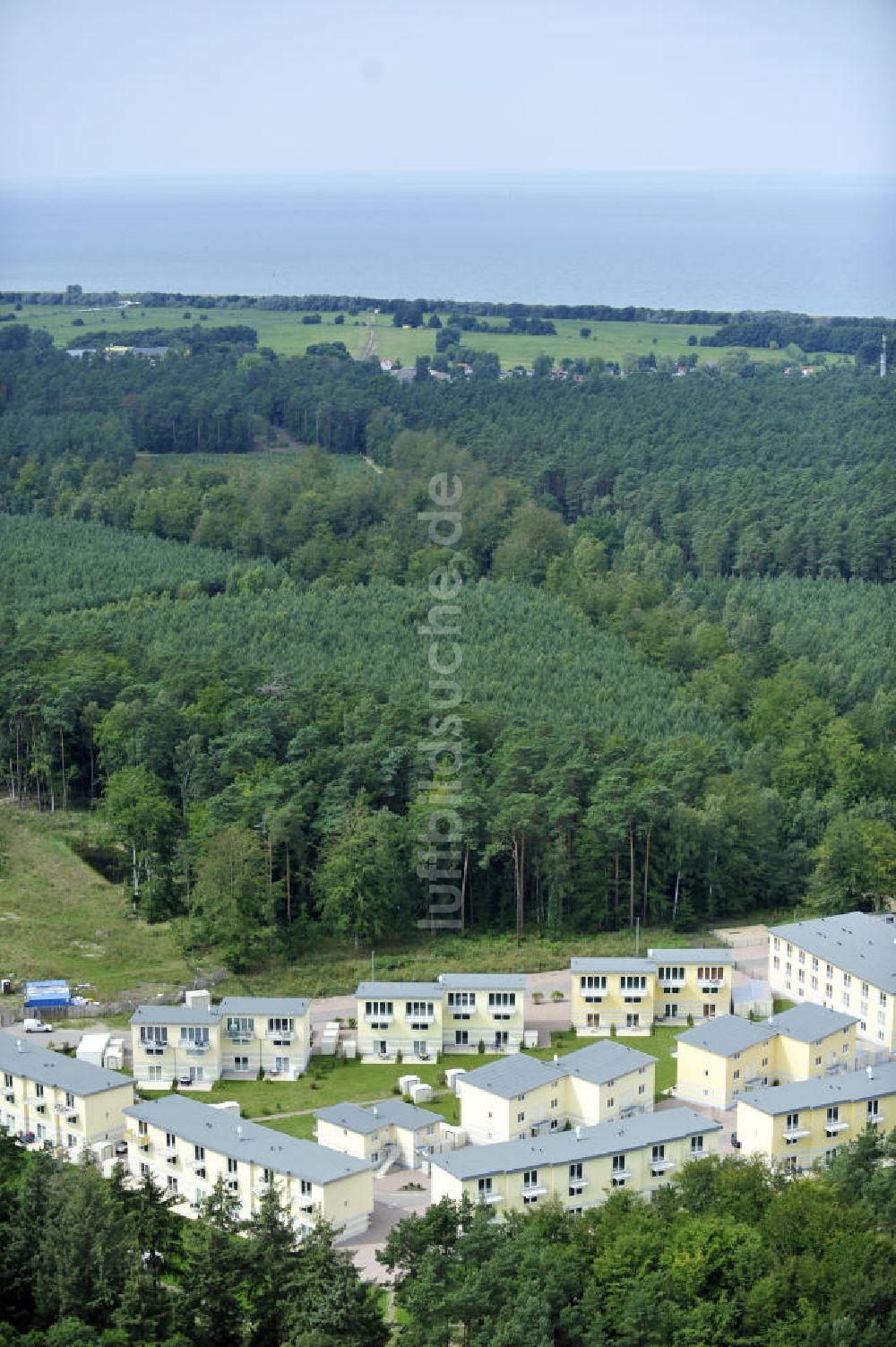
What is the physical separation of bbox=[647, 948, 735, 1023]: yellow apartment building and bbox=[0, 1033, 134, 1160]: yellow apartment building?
5.33 meters

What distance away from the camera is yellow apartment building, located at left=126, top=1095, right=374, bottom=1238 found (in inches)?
529

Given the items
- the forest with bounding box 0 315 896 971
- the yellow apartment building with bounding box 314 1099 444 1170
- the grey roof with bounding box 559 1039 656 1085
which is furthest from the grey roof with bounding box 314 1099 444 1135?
the forest with bounding box 0 315 896 971

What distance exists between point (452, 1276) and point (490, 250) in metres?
44.0

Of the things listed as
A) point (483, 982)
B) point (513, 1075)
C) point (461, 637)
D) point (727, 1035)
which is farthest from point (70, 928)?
point (461, 637)

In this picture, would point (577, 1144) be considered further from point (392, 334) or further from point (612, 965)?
point (392, 334)

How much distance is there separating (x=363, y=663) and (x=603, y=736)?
456 cm

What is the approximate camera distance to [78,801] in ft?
75.5

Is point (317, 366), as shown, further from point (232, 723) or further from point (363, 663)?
point (232, 723)

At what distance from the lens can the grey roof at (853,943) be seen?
17266 mm

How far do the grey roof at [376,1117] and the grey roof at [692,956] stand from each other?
365cm

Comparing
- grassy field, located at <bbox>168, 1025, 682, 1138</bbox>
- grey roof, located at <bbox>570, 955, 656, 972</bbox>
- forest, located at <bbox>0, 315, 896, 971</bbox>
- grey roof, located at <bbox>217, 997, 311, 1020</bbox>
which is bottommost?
grassy field, located at <bbox>168, 1025, 682, 1138</bbox>

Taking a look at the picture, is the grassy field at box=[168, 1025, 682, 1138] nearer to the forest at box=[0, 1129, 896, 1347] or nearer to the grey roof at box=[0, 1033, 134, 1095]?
the grey roof at box=[0, 1033, 134, 1095]

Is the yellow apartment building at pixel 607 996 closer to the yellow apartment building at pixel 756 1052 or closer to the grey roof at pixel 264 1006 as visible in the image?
the yellow apartment building at pixel 756 1052

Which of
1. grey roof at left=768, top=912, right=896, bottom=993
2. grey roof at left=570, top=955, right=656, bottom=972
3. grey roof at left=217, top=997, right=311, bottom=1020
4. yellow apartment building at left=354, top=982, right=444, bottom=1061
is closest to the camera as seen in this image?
grey roof at left=217, top=997, right=311, bottom=1020
